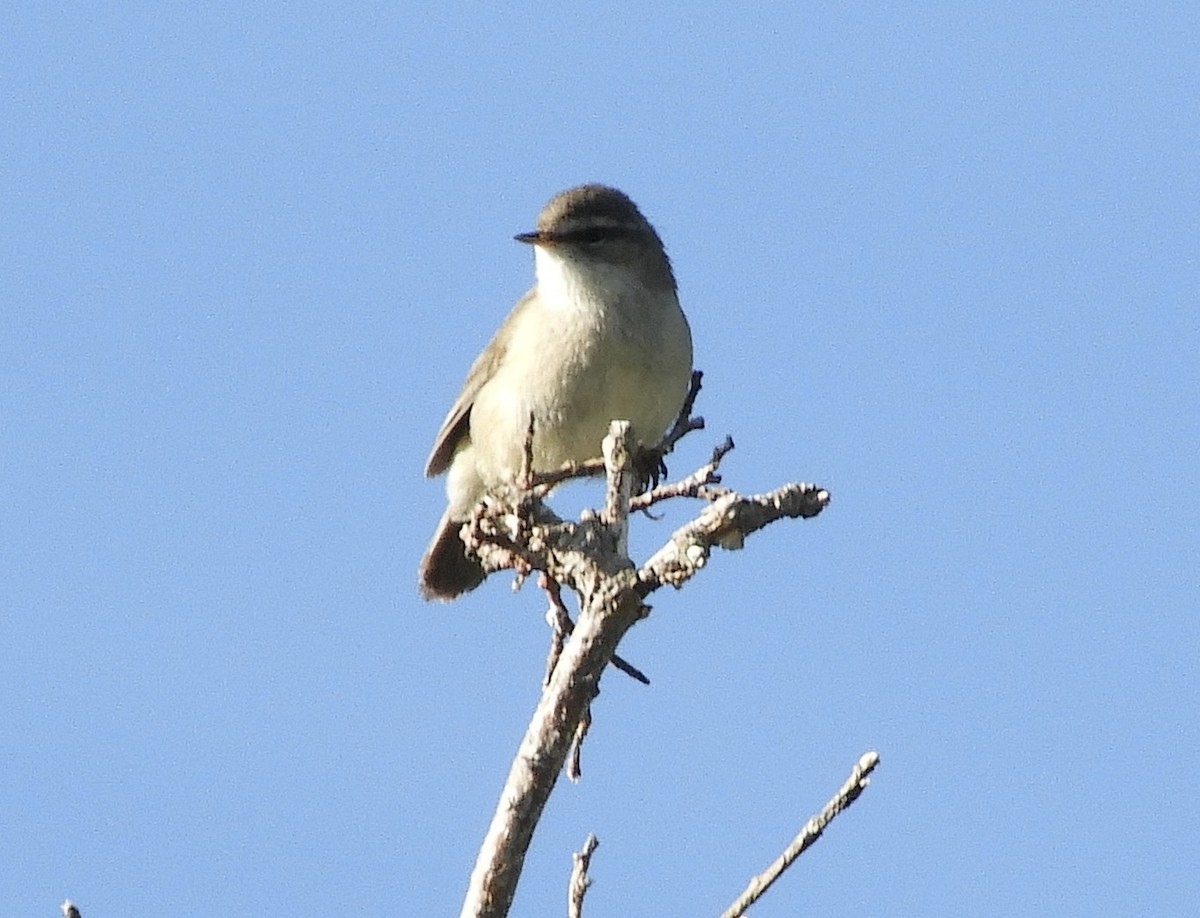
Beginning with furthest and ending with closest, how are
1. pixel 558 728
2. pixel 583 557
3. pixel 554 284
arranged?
1. pixel 554 284
2. pixel 583 557
3. pixel 558 728

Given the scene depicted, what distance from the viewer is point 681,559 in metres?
3.85

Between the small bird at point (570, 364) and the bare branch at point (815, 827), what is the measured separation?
4.18 metres

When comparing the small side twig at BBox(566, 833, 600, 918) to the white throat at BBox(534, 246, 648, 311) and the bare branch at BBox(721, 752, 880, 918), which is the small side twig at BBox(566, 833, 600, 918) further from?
the white throat at BBox(534, 246, 648, 311)

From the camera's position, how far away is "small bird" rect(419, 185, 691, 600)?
808 cm

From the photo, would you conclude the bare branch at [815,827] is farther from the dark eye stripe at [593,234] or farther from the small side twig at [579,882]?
the dark eye stripe at [593,234]

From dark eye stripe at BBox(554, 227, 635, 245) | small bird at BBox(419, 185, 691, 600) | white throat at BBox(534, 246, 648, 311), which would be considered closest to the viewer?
small bird at BBox(419, 185, 691, 600)

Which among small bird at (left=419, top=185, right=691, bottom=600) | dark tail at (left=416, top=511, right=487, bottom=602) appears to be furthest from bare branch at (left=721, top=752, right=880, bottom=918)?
dark tail at (left=416, top=511, right=487, bottom=602)

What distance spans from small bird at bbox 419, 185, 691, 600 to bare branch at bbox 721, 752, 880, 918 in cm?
418

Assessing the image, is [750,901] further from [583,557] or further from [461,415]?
[461,415]

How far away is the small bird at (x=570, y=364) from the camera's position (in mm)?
8078

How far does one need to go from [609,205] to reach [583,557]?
5.12 metres

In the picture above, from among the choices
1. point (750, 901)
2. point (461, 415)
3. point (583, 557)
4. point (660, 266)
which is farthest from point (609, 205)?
point (750, 901)

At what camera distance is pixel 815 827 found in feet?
12.2

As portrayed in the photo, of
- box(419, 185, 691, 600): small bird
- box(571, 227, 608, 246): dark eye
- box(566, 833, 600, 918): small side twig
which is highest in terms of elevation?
box(571, 227, 608, 246): dark eye
